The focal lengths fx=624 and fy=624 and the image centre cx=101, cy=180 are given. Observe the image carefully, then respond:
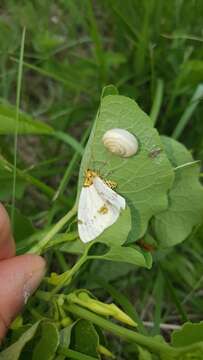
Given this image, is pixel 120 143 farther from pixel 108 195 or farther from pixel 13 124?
pixel 13 124

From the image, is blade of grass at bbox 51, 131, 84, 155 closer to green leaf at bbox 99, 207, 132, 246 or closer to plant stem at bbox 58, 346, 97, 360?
green leaf at bbox 99, 207, 132, 246

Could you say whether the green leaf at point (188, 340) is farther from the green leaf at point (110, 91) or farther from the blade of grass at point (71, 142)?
the blade of grass at point (71, 142)

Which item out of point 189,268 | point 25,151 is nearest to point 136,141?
point 189,268

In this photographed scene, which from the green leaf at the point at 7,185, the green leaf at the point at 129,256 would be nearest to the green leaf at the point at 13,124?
the green leaf at the point at 7,185

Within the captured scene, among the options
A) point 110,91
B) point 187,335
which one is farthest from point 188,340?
point 110,91

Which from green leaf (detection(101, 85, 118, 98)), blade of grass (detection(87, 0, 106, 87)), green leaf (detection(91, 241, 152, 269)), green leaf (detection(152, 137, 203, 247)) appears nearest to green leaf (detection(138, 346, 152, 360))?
green leaf (detection(91, 241, 152, 269))

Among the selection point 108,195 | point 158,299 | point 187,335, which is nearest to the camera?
point 187,335

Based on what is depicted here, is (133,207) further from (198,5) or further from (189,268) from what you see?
(198,5)
